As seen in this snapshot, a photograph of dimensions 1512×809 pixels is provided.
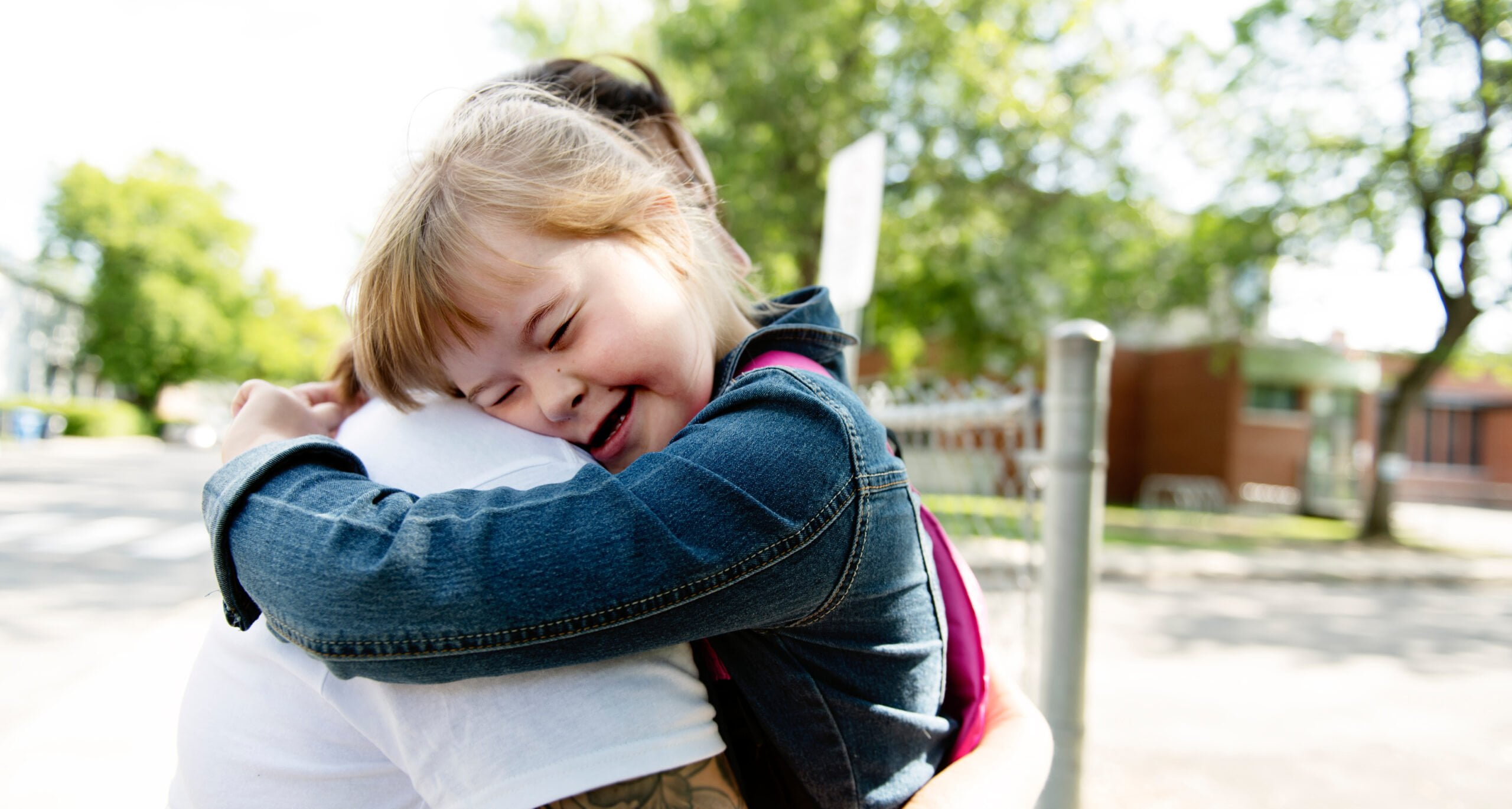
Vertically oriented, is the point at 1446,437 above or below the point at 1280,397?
below

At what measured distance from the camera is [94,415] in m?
31.0

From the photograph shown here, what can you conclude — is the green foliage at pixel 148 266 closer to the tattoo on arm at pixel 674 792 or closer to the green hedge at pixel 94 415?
the green hedge at pixel 94 415

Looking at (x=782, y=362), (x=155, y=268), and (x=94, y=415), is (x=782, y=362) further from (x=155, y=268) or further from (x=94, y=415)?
(x=155, y=268)

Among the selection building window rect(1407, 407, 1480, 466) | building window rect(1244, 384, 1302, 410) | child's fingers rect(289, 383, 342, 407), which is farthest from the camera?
building window rect(1407, 407, 1480, 466)

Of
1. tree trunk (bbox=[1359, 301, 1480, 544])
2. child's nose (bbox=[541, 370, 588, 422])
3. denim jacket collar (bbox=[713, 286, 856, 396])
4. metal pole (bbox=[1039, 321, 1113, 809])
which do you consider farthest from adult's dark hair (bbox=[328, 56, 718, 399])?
tree trunk (bbox=[1359, 301, 1480, 544])

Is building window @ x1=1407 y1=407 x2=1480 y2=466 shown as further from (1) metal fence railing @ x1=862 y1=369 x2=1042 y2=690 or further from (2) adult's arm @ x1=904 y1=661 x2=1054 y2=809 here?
(2) adult's arm @ x1=904 y1=661 x2=1054 y2=809

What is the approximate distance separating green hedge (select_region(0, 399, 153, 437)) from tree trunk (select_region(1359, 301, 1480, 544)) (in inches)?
1312

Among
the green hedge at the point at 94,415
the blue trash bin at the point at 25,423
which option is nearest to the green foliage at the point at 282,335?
the green hedge at the point at 94,415

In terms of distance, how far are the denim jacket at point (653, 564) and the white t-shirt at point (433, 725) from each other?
1.8 inches

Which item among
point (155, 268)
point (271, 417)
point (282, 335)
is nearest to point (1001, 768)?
point (271, 417)

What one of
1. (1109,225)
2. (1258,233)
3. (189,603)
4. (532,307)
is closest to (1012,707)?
(532,307)

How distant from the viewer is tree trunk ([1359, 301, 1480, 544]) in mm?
14719

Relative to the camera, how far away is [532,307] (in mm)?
1142

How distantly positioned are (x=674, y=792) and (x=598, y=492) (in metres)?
0.32
